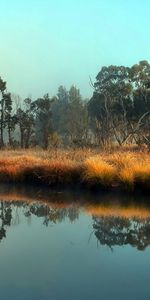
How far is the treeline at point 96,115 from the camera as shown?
29913 millimetres

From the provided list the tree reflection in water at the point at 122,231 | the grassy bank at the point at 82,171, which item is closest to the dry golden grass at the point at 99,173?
the grassy bank at the point at 82,171

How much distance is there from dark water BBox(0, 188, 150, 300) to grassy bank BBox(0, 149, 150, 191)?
1.03 meters

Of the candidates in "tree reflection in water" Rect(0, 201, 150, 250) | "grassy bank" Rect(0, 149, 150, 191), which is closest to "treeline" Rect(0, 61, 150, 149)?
"grassy bank" Rect(0, 149, 150, 191)

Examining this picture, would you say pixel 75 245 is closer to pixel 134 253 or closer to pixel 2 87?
pixel 134 253

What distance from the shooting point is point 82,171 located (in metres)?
16.2

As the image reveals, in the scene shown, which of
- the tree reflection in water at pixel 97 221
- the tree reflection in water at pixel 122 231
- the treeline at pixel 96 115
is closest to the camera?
the tree reflection in water at pixel 122 231

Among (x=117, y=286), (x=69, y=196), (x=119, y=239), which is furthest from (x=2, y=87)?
(x=117, y=286)

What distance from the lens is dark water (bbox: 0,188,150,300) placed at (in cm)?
698

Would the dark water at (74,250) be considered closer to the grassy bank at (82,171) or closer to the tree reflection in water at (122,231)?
the tree reflection in water at (122,231)

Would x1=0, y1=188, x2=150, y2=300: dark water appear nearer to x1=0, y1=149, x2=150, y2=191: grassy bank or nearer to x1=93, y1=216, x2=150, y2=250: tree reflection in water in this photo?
x1=93, y1=216, x2=150, y2=250: tree reflection in water

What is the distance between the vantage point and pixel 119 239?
10.0 meters

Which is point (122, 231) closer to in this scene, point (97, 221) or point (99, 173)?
point (97, 221)

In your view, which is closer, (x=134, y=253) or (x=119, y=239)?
(x=134, y=253)

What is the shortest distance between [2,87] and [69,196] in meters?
18.9
